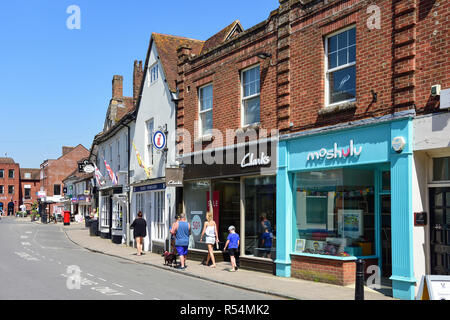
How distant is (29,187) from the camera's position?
101 metres

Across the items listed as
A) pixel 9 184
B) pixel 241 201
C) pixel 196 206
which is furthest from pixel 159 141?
pixel 9 184

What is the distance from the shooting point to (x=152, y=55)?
2262 centimetres

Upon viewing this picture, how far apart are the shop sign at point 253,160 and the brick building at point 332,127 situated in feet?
0.17

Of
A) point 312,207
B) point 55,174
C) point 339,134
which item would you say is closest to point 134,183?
point 312,207

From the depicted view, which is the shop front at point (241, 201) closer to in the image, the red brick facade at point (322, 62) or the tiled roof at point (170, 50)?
the red brick facade at point (322, 62)

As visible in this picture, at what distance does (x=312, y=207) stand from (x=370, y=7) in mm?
5206

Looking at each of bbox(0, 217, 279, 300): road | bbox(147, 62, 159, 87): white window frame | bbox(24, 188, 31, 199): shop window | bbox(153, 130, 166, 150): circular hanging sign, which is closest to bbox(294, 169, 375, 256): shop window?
bbox(0, 217, 279, 300): road

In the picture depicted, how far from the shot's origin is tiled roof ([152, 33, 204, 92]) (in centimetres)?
2078

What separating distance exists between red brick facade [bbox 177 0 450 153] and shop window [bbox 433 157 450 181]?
1151 millimetres

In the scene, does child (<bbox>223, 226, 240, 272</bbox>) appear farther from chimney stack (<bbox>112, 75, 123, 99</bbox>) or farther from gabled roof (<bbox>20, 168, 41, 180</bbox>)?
gabled roof (<bbox>20, 168, 41, 180</bbox>)

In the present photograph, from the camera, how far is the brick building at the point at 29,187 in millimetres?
99938

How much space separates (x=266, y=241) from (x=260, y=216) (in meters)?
0.83

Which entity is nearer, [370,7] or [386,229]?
[370,7]
